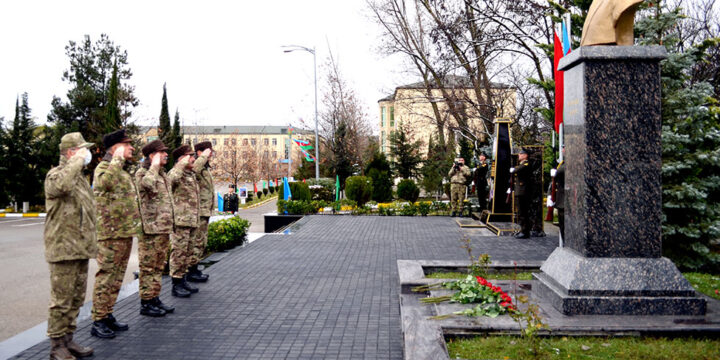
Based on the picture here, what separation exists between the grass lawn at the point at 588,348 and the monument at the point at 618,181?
1.90 ft

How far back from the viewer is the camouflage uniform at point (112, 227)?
16.6 feet

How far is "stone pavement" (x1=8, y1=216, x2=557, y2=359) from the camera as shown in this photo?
184 inches

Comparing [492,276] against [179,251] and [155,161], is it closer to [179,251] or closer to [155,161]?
[179,251]

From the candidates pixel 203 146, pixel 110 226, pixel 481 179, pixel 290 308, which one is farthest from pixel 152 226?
pixel 481 179

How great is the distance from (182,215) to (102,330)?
2156mm

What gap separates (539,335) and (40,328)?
539 cm

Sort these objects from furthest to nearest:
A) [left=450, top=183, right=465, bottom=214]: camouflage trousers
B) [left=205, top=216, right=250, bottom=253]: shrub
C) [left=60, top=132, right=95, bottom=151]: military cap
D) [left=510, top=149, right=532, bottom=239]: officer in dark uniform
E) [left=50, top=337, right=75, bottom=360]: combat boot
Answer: [left=450, top=183, right=465, bottom=214]: camouflage trousers
[left=510, top=149, right=532, bottom=239]: officer in dark uniform
[left=205, top=216, right=250, bottom=253]: shrub
[left=60, top=132, right=95, bottom=151]: military cap
[left=50, top=337, right=75, bottom=360]: combat boot

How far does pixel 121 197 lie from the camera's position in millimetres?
5344

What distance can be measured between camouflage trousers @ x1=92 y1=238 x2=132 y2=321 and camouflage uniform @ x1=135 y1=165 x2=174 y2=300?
67cm

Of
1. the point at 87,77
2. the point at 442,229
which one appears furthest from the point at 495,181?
the point at 87,77

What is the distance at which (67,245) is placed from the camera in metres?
4.46

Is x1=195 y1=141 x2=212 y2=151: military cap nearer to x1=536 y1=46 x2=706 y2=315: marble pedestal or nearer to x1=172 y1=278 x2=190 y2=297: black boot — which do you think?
x1=172 y1=278 x2=190 y2=297: black boot

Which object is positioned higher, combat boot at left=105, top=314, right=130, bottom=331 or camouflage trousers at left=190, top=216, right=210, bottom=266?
camouflage trousers at left=190, top=216, right=210, bottom=266

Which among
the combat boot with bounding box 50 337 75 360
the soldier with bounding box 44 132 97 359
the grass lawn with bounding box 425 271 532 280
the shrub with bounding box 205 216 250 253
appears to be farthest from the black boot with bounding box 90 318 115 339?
the shrub with bounding box 205 216 250 253
